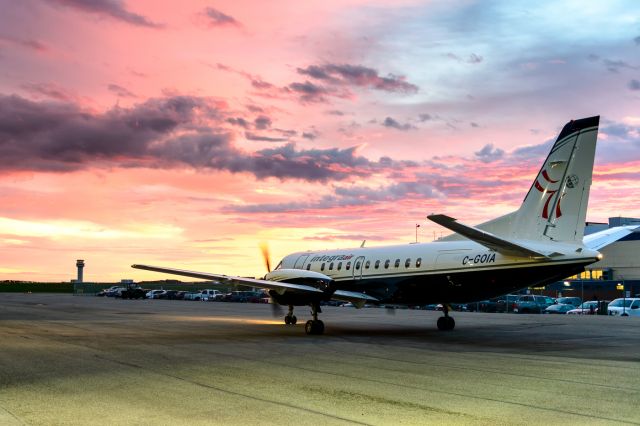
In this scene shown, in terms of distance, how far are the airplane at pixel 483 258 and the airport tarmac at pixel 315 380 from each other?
250 cm

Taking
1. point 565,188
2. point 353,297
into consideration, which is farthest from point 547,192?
point 353,297

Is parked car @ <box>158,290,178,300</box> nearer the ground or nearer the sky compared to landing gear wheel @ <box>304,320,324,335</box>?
nearer the ground

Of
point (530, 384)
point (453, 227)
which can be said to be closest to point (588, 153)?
point (453, 227)

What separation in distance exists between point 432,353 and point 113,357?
29.9 ft

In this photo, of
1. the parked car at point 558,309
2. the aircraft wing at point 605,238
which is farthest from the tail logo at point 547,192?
the parked car at point 558,309

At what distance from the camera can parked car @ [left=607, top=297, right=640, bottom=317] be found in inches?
1890

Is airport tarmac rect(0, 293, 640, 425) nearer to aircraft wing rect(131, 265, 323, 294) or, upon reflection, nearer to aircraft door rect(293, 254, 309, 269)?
aircraft wing rect(131, 265, 323, 294)

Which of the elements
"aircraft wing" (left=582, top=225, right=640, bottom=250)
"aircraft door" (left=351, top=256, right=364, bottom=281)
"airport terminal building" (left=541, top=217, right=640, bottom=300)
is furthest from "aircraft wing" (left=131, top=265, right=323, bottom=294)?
"airport terminal building" (left=541, top=217, right=640, bottom=300)

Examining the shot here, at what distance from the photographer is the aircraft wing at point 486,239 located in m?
17.9

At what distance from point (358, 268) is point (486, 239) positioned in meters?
10.1

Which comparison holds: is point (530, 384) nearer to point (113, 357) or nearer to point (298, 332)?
point (113, 357)

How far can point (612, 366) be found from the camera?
1596cm

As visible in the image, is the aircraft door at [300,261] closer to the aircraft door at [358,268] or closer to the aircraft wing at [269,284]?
the aircraft door at [358,268]

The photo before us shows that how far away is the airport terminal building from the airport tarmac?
221ft
